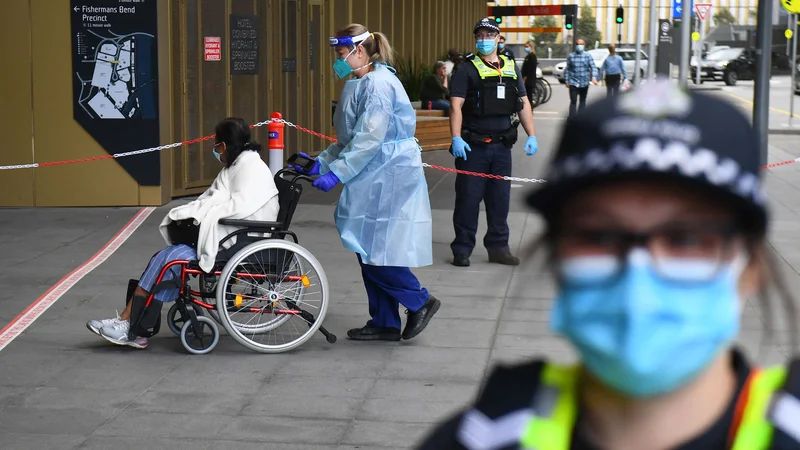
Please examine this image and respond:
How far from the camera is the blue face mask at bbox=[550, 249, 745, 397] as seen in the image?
1.09 meters

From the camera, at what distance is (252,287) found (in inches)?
258

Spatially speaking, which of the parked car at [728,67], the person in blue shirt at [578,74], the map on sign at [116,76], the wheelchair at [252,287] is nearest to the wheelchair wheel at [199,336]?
the wheelchair at [252,287]

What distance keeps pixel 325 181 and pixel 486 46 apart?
316 cm

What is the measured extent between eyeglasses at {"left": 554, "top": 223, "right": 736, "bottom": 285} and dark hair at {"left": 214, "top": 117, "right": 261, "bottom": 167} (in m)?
5.79

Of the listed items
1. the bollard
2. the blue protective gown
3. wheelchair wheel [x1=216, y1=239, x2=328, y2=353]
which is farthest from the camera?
the bollard

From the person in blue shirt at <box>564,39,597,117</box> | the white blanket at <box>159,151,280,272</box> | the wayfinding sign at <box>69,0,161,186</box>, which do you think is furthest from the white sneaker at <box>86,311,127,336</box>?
the person in blue shirt at <box>564,39,597,117</box>

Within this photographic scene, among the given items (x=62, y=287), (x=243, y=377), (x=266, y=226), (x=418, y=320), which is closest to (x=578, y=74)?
(x=62, y=287)

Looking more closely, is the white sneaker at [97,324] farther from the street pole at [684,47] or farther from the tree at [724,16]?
the tree at [724,16]

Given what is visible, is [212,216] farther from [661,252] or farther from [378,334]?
[661,252]

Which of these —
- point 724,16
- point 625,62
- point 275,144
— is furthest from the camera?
point 724,16

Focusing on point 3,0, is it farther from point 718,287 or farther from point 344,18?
point 718,287

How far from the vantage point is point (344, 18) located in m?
19.1

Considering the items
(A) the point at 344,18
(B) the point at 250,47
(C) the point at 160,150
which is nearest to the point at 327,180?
(C) the point at 160,150

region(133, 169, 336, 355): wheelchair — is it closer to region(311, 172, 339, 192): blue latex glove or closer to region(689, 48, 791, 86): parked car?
region(311, 172, 339, 192): blue latex glove
